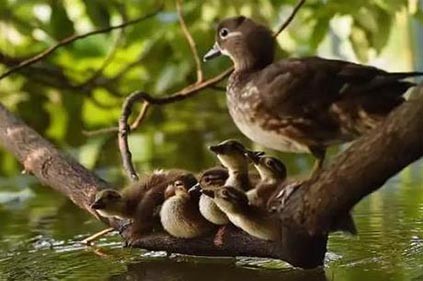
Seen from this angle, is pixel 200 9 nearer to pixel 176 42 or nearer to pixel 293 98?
pixel 176 42

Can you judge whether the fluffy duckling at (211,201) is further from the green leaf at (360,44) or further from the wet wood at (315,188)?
the green leaf at (360,44)

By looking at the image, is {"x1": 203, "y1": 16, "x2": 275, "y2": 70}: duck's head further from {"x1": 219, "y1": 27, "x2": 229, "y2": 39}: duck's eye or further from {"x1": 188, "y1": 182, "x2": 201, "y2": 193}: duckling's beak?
{"x1": 188, "y1": 182, "x2": 201, "y2": 193}: duckling's beak

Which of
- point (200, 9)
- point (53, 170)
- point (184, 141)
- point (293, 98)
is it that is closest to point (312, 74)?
point (293, 98)

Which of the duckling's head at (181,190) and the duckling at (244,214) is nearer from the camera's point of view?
the duckling at (244,214)

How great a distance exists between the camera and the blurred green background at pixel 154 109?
4.44ft

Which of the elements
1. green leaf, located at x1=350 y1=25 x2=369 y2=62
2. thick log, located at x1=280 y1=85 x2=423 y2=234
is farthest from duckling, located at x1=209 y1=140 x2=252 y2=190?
green leaf, located at x1=350 y1=25 x2=369 y2=62

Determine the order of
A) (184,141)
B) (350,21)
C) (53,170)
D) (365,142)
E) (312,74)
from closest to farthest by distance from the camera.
→ (365,142) < (312,74) < (53,170) < (350,21) < (184,141)

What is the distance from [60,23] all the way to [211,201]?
3.78 feet

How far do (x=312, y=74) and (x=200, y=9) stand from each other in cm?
109

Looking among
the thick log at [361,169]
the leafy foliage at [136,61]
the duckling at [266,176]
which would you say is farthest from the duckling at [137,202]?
the leafy foliage at [136,61]

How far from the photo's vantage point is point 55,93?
2.96 metres

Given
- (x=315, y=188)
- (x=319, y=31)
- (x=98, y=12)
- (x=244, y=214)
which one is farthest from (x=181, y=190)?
(x=98, y=12)

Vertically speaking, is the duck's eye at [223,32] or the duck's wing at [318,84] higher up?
the duck's eye at [223,32]

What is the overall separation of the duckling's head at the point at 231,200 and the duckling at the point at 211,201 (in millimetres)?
43
